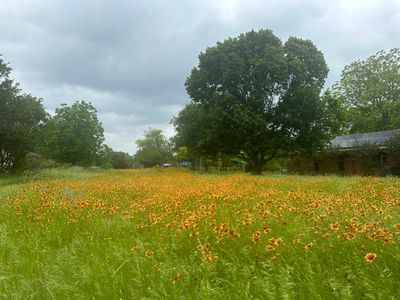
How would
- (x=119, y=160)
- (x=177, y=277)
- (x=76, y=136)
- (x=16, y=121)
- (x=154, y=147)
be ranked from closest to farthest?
(x=177, y=277), (x=16, y=121), (x=76, y=136), (x=154, y=147), (x=119, y=160)

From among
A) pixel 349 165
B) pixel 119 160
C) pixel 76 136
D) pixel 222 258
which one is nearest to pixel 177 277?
pixel 222 258

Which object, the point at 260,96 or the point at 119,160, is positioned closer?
the point at 260,96

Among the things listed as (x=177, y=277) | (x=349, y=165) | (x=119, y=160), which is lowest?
(x=177, y=277)

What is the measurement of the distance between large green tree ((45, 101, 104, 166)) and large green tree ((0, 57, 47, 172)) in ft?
58.8

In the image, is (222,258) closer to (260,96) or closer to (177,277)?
(177,277)

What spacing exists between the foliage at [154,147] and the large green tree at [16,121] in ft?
172

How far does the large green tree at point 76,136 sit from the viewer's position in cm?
5094

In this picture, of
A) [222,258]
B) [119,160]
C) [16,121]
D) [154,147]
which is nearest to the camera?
[222,258]

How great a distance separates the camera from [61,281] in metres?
4.20

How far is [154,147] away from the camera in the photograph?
8619cm

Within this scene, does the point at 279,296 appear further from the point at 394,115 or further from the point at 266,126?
the point at 394,115

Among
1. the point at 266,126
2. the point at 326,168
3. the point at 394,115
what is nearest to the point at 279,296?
the point at 266,126

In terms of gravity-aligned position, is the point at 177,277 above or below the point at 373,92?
below

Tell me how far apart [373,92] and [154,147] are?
48.9 meters
